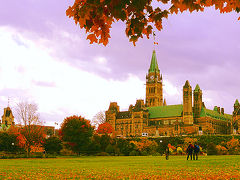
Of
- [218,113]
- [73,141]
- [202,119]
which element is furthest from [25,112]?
[218,113]

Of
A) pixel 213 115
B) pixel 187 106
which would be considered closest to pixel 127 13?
pixel 187 106

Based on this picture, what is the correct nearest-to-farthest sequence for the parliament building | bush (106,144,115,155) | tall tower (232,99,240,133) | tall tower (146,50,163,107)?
1. bush (106,144,115,155)
2. tall tower (232,99,240,133)
3. the parliament building
4. tall tower (146,50,163,107)

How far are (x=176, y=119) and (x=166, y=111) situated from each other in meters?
8.98

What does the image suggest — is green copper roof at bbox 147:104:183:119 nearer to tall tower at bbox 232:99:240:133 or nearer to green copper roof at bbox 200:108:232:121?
green copper roof at bbox 200:108:232:121

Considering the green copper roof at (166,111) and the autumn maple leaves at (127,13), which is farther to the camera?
the green copper roof at (166,111)

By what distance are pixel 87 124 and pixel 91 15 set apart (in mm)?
58292

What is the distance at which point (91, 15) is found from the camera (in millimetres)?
6117

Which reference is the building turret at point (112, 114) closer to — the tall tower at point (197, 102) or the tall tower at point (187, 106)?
the tall tower at point (187, 106)

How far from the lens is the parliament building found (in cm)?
12550

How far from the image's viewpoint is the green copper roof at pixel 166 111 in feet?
449

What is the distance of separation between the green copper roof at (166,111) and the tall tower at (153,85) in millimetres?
24694

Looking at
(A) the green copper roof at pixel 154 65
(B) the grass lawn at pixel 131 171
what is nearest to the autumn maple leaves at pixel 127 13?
(B) the grass lawn at pixel 131 171

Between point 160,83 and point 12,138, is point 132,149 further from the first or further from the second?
point 160,83

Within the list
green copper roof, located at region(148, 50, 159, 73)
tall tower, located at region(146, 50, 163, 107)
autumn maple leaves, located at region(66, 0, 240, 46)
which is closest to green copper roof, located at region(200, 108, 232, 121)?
tall tower, located at region(146, 50, 163, 107)
